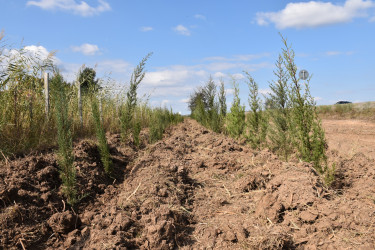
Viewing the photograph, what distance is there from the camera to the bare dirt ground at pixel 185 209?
2889 millimetres

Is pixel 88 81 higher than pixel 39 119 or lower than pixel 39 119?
higher

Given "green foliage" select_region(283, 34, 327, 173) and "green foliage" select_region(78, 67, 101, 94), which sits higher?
"green foliage" select_region(78, 67, 101, 94)

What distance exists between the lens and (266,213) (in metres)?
3.34

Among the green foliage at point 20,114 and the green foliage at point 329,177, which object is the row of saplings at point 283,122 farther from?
the green foliage at point 20,114

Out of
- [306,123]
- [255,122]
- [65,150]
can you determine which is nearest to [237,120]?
[255,122]

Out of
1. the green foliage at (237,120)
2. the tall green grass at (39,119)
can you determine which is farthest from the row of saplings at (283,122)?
the tall green grass at (39,119)

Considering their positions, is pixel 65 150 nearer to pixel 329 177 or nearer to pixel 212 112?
pixel 329 177

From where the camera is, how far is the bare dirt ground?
2889mm

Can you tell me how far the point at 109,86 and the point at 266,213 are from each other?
29.5 ft

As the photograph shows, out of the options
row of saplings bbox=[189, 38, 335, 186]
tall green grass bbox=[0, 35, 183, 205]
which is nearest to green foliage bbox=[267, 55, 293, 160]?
row of saplings bbox=[189, 38, 335, 186]

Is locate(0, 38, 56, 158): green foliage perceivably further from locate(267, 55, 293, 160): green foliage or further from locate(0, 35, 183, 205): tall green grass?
locate(267, 55, 293, 160): green foliage

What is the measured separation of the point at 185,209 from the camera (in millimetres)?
3607

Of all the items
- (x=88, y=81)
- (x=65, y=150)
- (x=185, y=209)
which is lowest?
(x=185, y=209)

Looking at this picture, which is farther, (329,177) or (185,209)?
(329,177)
